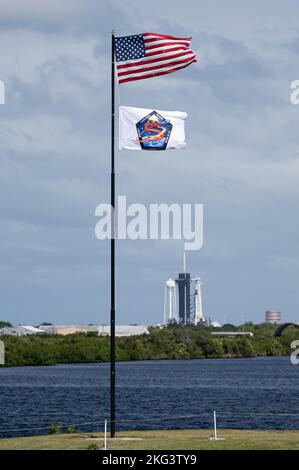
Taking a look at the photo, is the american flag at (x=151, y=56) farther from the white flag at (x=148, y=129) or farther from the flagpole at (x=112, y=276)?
the white flag at (x=148, y=129)

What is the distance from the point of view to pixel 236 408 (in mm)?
89312

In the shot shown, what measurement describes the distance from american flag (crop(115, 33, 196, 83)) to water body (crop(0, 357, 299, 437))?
1662 centimetres

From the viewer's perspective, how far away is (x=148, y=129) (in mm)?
38688

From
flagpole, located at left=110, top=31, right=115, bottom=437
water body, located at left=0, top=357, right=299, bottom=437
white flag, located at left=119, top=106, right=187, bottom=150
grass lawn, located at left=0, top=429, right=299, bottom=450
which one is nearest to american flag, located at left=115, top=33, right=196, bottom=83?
flagpole, located at left=110, top=31, right=115, bottom=437

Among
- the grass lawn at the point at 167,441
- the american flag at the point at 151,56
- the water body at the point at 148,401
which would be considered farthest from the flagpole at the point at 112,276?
the water body at the point at 148,401

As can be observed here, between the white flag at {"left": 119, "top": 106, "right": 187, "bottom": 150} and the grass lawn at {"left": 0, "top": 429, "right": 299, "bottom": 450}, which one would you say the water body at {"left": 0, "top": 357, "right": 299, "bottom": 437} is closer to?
the grass lawn at {"left": 0, "top": 429, "right": 299, "bottom": 450}

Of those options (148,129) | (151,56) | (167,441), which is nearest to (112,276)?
(148,129)

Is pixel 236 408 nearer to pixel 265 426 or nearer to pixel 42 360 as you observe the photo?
pixel 265 426

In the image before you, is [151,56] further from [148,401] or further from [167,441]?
[148,401]

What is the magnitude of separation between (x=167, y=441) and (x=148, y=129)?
429 inches

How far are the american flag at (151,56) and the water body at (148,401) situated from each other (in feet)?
54.5

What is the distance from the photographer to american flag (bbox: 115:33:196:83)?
38.7 metres

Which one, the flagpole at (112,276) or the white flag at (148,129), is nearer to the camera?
the flagpole at (112,276)

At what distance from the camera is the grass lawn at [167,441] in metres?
35.2
